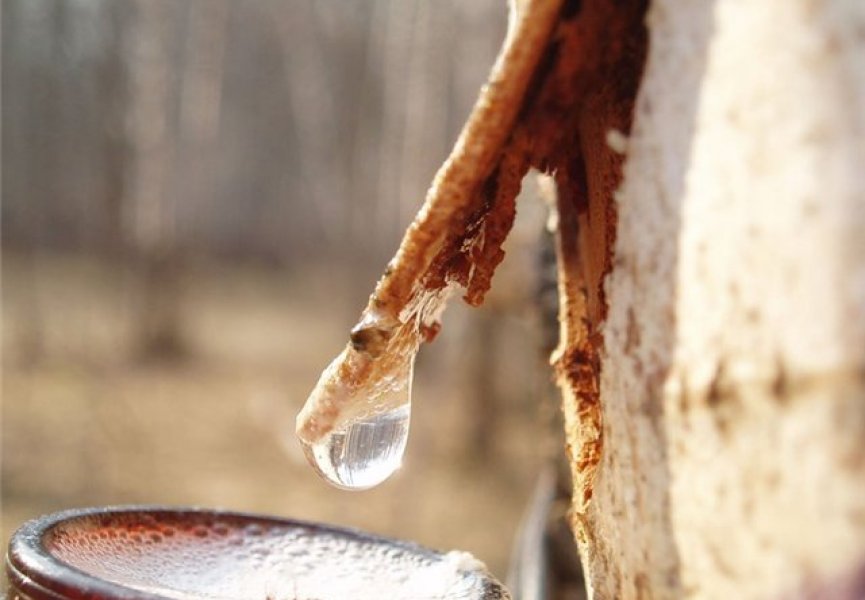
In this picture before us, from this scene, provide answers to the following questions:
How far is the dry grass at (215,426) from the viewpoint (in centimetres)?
836

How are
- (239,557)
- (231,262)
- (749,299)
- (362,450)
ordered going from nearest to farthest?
(749,299)
(362,450)
(239,557)
(231,262)

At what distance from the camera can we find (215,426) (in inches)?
439

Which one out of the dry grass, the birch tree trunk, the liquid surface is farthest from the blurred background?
the birch tree trunk

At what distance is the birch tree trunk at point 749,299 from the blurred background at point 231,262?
8.42 ft

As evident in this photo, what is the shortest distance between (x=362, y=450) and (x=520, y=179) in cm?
38

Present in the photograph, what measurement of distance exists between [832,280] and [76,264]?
63.9ft

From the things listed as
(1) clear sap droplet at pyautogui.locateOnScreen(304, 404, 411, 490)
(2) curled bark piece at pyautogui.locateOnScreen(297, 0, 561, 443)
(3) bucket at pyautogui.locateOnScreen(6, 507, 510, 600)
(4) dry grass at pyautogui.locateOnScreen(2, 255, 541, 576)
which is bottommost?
(3) bucket at pyautogui.locateOnScreen(6, 507, 510, 600)

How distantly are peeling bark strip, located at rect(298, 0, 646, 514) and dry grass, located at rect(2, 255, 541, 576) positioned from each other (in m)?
4.21

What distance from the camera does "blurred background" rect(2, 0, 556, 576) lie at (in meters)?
8.86

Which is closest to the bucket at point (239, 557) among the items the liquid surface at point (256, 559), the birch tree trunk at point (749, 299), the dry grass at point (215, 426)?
the liquid surface at point (256, 559)

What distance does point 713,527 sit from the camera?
820mm

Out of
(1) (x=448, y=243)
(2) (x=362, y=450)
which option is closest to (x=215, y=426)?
(2) (x=362, y=450)

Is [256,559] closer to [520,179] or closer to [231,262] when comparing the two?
[520,179]

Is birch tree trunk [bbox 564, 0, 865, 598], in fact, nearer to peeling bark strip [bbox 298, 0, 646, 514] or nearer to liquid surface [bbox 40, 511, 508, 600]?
peeling bark strip [bbox 298, 0, 646, 514]
